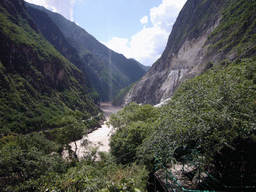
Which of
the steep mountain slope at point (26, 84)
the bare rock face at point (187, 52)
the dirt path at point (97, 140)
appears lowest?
the dirt path at point (97, 140)

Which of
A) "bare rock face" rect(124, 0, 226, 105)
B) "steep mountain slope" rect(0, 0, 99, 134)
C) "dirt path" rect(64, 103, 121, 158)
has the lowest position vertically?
"dirt path" rect(64, 103, 121, 158)

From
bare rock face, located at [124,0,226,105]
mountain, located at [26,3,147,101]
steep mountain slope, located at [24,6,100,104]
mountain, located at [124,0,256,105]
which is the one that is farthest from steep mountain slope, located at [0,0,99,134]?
mountain, located at [26,3,147,101]

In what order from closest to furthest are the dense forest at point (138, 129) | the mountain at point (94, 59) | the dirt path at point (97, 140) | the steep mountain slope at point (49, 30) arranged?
the dense forest at point (138, 129) < the dirt path at point (97, 140) < the steep mountain slope at point (49, 30) < the mountain at point (94, 59)

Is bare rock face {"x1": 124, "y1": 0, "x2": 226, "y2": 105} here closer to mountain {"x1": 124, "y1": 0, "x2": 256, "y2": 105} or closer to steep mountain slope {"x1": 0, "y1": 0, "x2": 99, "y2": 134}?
mountain {"x1": 124, "y1": 0, "x2": 256, "y2": 105}

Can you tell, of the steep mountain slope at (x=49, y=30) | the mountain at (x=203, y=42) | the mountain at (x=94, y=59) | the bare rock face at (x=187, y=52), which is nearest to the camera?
the mountain at (x=203, y=42)

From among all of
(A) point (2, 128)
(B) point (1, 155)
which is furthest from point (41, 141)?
(A) point (2, 128)

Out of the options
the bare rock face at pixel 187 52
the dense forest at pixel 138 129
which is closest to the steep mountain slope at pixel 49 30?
the bare rock face at pixel 187 52

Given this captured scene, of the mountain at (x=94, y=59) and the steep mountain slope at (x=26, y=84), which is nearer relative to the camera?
the steep mountain slope at (x=26, y=84)

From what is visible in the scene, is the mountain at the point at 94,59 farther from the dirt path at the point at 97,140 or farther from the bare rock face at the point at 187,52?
the dirt path at the point at 97,140
